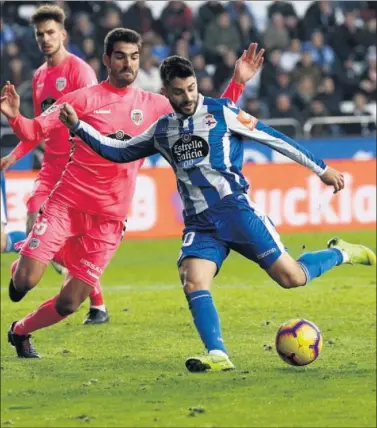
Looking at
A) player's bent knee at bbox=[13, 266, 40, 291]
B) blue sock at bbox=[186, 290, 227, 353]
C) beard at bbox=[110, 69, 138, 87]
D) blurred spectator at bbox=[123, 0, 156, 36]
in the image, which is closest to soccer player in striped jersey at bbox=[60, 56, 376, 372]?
blue sock at bbox=[186, 290, 227, 353]

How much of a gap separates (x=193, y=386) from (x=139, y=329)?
8.03 ft

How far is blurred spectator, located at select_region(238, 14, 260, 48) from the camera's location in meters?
21.5

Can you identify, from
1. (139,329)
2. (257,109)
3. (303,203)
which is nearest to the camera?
(139,329)

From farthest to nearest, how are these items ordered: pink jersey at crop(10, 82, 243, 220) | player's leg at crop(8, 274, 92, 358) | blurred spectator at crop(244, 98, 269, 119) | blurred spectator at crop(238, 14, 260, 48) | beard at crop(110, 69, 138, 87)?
blurred spectator at crop(238, 14, 260, 48)
blurred spectator at crop(244, 98, 269, 119)
player's leg at crop(8, 274, 92, 358)
pink jersey at crop(10, 82, 243, 220)
beard at crop(110, 69, 138, 87)

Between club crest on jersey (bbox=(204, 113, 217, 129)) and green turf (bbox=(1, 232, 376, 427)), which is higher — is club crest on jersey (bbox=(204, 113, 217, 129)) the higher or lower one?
the higher one

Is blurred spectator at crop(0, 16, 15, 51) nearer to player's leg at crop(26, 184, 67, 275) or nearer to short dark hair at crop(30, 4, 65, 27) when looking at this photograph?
player's leg at crop(26, 184, 67, 275)

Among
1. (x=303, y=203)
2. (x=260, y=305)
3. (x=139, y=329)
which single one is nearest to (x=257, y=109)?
(x=303, y=203)

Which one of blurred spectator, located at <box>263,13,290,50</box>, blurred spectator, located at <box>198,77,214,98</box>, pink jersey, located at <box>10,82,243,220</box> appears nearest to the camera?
pink jersey, located at <box>10,82,243,220</box>

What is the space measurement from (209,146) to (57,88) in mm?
2704

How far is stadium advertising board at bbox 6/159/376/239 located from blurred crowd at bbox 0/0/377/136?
2429 millimetres

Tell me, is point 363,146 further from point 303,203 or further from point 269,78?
point 269,78

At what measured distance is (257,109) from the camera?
2017 centimetres

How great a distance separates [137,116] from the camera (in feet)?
30.4

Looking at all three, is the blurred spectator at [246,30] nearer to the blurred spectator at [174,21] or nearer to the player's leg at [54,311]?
the blurred spectator at [174,21]
